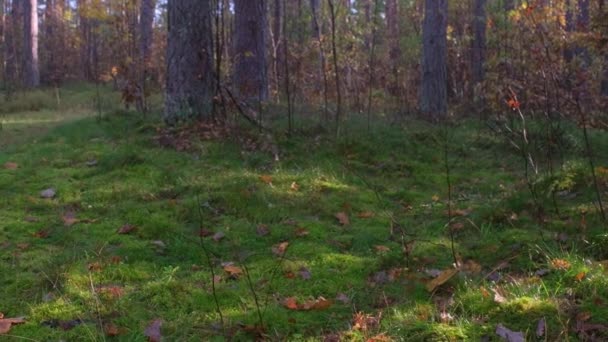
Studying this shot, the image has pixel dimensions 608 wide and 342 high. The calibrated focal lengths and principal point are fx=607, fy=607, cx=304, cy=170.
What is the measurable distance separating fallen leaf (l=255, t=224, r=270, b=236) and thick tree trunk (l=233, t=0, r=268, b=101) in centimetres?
562

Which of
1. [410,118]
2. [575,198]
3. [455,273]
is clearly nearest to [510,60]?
[410,118]

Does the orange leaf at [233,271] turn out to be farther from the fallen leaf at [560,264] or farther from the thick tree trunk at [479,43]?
the thick tree trunk at [479,43]

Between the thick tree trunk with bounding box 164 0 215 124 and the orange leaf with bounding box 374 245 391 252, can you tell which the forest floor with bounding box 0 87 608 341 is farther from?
the thick tree trunk with bounding box 164 0 215 124

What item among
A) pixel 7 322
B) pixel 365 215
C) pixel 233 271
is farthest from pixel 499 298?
pixel 7 322

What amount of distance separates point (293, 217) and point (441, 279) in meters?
1.93

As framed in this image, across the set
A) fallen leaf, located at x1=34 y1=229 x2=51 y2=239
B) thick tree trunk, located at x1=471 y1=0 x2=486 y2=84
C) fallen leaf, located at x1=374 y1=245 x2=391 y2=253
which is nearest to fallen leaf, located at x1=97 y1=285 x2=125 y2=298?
fallen leaf, located at x1=34 y1=229 x2=51 y2=239

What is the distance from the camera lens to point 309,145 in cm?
756

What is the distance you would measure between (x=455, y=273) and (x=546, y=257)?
0.60m

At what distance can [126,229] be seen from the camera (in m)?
4.91

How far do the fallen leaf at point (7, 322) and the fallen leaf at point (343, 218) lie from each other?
2.73 metres

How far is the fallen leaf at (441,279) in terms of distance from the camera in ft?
12.2

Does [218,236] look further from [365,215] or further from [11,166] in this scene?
[11,166]

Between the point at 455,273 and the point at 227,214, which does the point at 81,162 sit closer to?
the point at 227,214

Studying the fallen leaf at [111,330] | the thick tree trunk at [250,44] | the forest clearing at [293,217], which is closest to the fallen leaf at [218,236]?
the forest clearing at [293,217]
